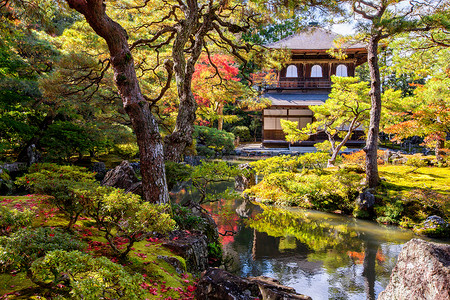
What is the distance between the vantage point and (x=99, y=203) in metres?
3.40

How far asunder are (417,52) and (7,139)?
45.8 ft

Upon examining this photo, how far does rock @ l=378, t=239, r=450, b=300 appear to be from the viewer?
265cm

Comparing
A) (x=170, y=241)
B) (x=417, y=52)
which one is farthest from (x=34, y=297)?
(x=417, y=52)

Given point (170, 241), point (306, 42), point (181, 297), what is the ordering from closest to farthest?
point (181, 297) → point (170, 241) → point (306, 42)

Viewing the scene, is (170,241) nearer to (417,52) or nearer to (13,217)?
(13,217)

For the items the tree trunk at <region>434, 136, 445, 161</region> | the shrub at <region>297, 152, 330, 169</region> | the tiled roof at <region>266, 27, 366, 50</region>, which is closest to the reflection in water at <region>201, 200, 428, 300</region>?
the shrub at <region>297, 152, 330, 169</region>

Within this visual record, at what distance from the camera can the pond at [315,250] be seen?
190 inches

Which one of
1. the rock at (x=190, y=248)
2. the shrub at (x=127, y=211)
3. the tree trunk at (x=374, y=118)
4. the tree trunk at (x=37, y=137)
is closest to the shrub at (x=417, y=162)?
the tree trunk at (x=374, y=118)

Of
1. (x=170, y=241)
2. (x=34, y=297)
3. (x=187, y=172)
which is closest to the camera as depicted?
(x=34, y=297)

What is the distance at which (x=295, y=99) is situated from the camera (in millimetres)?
21781

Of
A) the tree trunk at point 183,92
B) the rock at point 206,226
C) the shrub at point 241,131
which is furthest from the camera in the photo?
the shrub at point 241,131

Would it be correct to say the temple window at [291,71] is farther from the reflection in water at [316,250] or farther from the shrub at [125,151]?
the reflection in water at [316,250]

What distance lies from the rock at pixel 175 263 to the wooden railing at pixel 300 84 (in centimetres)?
2019

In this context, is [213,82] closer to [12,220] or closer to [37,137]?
[37,137]
